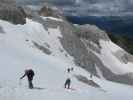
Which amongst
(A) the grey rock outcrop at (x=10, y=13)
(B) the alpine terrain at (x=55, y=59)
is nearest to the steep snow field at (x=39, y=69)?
(B) the alpine terrain at (x=55, y=59)

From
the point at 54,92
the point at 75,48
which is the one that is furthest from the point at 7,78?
the point at 75,48

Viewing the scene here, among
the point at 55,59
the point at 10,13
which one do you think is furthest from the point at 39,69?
the point at 10,13

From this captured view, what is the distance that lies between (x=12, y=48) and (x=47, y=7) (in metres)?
31.2

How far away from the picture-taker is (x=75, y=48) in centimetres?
7881

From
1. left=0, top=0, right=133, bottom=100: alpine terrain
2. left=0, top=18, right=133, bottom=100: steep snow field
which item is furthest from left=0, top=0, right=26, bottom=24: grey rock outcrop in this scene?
left=0, top=18, right=133, bottom=100: steep snow field

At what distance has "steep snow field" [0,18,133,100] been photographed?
3709 centimetres

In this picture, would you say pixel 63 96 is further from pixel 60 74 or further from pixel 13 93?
pixel 60 74

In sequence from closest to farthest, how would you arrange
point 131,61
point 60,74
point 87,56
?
point 60,74 → point 87,56 → point 131,61

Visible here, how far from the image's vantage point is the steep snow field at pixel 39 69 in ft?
122

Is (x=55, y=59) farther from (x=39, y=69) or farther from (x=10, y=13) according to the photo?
(x=10, y=13)

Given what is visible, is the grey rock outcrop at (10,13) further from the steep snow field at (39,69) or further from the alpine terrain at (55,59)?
the steep snow field at (39,69)

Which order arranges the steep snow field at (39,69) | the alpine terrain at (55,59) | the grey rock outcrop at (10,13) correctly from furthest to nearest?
the grey rock outcrop at (10,13)
the alpine terrain at (55,59)
the steep snow field at (39,69)

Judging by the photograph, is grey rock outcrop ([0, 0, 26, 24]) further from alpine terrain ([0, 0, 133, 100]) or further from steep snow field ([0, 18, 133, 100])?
steep snow field ([0, 18, 133, 100])

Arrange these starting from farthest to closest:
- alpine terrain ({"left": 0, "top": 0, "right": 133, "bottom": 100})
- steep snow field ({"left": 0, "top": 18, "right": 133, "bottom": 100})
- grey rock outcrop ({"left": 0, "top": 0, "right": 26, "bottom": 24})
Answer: grey rock outcrop ({"left": 0, "top": 0, "right": 26, "bottom": 24}) → alpine terrain ({"left": 0, "top": 0, "right": 133, "bottom": 100}) → steep snow field ({"left": 0, "top": 18, "right": 133, "bottom": 100})
